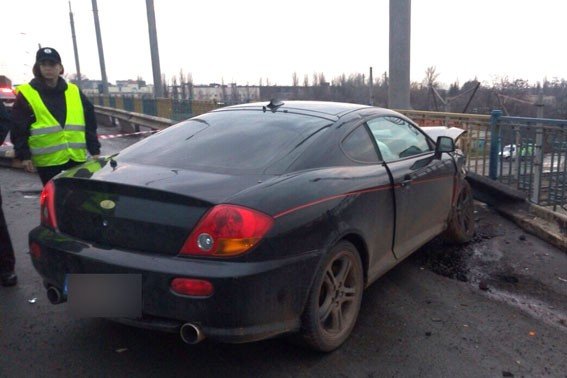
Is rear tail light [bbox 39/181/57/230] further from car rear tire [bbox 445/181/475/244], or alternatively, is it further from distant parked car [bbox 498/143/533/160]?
distant parked car [bbox 498/143/533/160]

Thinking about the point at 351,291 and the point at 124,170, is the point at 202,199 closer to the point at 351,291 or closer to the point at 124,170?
the point at 124,170

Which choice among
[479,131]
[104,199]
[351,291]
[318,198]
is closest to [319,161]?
[318,198]

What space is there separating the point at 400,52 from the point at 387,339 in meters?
7.18

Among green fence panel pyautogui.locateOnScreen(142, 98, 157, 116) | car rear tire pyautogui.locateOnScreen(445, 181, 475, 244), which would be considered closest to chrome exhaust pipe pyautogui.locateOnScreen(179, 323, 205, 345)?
car rear tire pyautogui.locateOnScreen(445, 181, 475, 244)

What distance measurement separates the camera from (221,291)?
7.86 ft

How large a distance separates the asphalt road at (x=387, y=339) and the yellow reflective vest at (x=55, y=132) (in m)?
1.03

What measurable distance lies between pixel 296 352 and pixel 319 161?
117 centimetres

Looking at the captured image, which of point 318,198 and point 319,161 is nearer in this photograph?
point 318,198

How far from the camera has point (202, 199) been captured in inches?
99.7

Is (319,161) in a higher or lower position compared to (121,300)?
higher

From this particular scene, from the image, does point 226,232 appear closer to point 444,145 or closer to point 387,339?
point 387,339

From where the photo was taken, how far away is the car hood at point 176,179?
2.59 metres

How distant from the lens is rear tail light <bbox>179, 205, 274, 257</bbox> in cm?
245

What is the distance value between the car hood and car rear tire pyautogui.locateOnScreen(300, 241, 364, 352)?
2.19 feet
